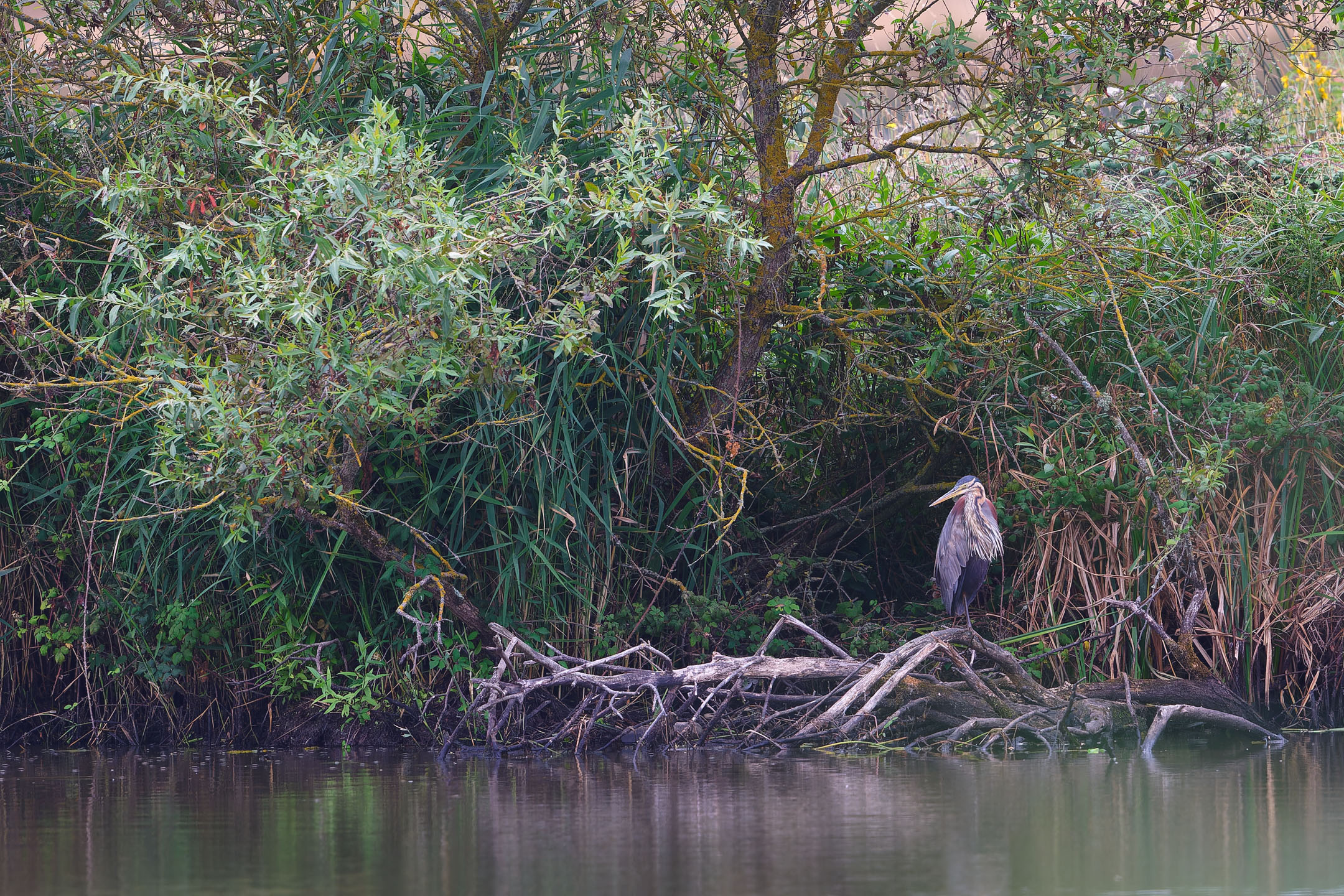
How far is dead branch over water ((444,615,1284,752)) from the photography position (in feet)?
17.6

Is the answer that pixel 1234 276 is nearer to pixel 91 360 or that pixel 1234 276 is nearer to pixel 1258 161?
pixel 1258 161

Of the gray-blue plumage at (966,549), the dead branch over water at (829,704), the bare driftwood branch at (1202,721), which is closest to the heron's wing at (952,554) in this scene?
the gray-blue plumage at (966,549)

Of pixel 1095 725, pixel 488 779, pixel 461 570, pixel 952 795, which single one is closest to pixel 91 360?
pixel 461 570

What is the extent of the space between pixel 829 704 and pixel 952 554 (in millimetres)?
814

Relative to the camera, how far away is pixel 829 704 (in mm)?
5805

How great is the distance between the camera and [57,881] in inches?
125

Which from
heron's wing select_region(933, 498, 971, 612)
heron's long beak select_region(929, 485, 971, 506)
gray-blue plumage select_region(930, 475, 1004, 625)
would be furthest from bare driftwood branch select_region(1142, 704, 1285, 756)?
heron's long beak select_region(929, 485, 971, 506)

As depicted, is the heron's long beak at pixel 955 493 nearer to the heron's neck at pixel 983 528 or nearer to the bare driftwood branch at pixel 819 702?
the heron's neck at pixel 983 528

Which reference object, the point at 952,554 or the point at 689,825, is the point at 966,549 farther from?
the point at 689,825

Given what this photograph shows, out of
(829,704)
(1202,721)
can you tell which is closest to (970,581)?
(829,704)

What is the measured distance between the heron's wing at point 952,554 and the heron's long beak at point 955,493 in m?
0.08

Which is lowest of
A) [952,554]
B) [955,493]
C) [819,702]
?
[819,702]

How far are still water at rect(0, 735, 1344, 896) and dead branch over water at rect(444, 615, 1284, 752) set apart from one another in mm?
209

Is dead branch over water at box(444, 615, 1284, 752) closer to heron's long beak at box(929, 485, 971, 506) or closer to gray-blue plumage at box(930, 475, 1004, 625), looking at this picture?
gray-blue plumage at box(930, 475, 1004, 625)
